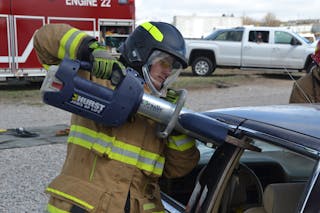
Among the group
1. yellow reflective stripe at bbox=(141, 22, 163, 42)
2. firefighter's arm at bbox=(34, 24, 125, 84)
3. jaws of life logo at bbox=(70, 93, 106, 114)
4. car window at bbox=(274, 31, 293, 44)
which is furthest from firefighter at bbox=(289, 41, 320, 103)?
car window at bbox=(274, 31, 293, 44)

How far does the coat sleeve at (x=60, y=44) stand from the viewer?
2.06 metres

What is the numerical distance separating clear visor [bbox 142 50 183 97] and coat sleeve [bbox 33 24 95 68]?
0.89ft

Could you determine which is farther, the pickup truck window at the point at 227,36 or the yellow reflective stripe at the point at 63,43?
the pickup truck window at the point at 227,36

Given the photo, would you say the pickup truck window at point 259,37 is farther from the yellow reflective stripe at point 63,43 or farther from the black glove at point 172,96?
the yellow reflective stripe at point 63,43

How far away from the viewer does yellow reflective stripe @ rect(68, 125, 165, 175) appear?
2.02 metres

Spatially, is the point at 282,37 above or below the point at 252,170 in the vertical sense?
below

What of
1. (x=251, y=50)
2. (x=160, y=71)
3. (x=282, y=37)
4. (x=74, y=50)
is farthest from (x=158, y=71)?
(x=282, y=37)

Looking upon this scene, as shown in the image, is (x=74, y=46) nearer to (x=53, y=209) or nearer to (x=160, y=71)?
(x=160, y=71)

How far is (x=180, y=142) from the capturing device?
2152 mm

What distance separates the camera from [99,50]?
6.62ft

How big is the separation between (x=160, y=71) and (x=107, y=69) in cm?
28

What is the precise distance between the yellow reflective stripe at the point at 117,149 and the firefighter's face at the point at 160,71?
30 centimetres

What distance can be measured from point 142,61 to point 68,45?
335mm

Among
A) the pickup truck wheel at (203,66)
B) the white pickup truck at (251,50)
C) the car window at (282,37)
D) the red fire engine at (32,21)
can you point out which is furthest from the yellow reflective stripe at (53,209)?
the car window at (282,37)
